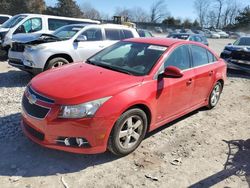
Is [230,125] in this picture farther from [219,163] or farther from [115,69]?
[115,69]

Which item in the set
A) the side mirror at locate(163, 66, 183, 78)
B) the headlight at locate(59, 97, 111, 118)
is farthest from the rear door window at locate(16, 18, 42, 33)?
the headlight at locate(59, 97, 111, 118)

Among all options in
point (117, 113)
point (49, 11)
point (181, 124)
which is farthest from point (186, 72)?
point (49, 11)

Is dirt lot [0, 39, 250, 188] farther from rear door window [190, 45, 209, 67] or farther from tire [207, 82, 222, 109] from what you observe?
rear door window [190, 45, 209, 67]

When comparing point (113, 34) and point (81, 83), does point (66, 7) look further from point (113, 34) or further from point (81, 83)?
point (81, 83)

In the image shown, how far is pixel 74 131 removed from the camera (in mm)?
3416

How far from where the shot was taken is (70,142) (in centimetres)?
351

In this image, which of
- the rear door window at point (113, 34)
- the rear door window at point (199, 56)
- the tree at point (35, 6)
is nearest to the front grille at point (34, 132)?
the rear door window at point (199, 56)

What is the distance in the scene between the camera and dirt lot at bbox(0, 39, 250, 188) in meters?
3.42

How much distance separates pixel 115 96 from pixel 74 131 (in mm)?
689

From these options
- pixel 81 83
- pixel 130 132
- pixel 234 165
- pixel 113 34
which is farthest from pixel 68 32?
pixel 234 165

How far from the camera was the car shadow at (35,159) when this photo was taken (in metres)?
3.52

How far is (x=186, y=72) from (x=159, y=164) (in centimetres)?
181

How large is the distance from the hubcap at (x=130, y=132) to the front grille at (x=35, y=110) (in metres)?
1.05

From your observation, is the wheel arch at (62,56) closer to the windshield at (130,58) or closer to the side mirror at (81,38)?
the side mirror at (81,38)
